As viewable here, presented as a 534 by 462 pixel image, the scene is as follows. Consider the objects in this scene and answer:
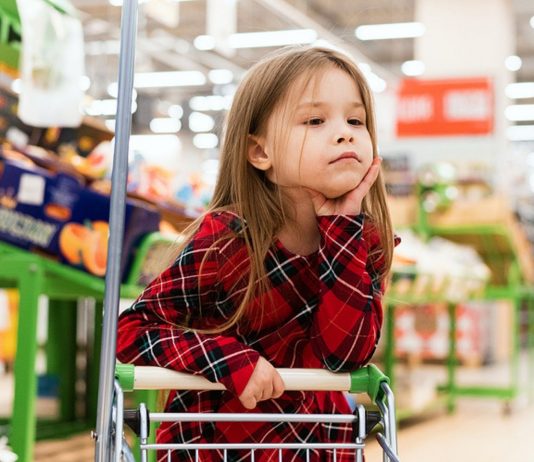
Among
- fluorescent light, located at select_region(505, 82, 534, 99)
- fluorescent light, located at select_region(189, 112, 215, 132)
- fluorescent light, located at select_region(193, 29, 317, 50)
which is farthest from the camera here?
fluorescent light, located at select_region(189, 112, 215, 132)

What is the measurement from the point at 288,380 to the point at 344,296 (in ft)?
0.52

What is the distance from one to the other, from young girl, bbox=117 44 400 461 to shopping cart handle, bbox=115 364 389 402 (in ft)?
0.06

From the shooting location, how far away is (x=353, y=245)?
1.40m

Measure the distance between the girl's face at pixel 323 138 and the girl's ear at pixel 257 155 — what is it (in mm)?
23

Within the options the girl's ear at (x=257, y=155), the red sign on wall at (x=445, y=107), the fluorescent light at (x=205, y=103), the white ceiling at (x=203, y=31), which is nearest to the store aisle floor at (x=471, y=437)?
the girl's ear at (x=257, y=155)

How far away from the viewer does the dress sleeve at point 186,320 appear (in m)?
1.40

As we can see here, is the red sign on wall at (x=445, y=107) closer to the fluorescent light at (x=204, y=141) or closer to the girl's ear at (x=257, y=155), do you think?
the girl's ear at (x=257, y=155)

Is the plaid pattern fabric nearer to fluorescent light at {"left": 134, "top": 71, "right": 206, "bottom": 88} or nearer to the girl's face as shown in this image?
the girl's face

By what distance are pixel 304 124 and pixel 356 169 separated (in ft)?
0.38

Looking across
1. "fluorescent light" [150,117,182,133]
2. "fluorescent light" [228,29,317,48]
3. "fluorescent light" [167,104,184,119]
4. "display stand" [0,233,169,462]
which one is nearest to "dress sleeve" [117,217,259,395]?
"display stand" [0,233,169,462]

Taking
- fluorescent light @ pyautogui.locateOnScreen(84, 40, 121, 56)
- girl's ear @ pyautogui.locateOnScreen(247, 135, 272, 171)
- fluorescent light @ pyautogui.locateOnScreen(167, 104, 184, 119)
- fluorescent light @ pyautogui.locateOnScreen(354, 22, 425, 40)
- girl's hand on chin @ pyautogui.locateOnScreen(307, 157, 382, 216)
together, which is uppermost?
fluorescent light @ pyautogui.locateOnScreen(354, 22, 425, 40)

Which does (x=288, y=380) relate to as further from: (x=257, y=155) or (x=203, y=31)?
(x=203, y=31)

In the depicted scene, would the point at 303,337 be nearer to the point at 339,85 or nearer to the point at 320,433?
the point at 320,433

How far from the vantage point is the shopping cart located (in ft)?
4.07
